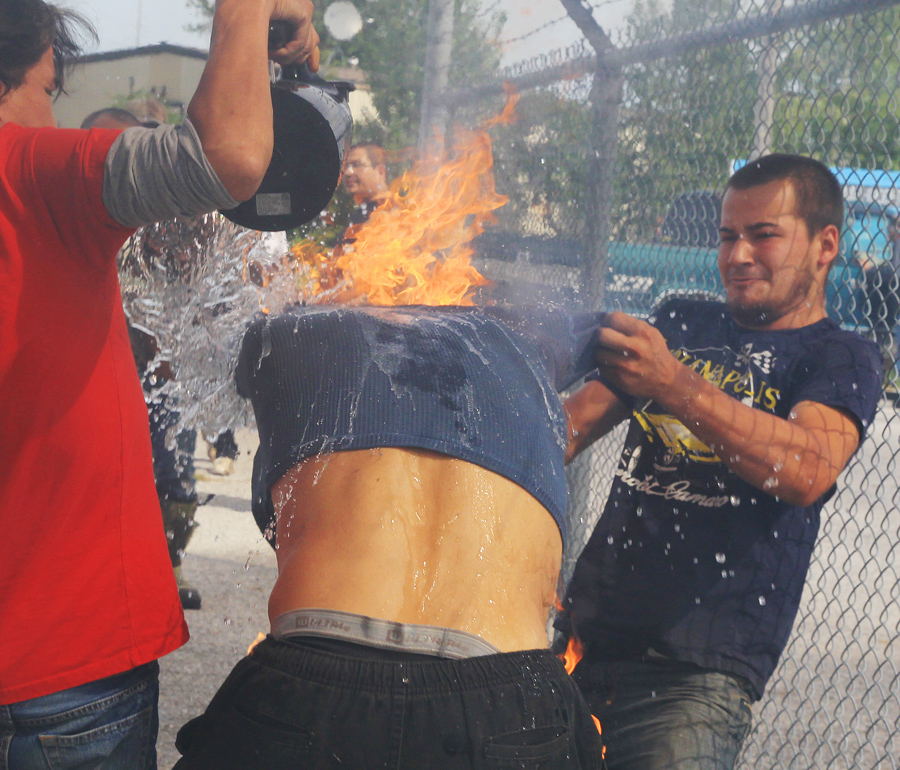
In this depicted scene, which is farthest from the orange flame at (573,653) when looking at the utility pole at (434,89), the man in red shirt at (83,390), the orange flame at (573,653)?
the utility pole at (434,89)

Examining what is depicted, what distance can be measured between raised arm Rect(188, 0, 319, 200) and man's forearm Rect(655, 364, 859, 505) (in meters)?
1.24

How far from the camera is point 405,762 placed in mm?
1364

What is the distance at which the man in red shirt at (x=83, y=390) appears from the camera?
1435mm

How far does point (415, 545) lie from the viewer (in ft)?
5.05

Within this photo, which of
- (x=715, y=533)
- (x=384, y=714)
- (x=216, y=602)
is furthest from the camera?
(x=216, y=602)

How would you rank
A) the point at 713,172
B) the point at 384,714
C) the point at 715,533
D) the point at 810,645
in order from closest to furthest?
the point at 384,714, the point at 715,533, the point at 810,645, the point at 713,172

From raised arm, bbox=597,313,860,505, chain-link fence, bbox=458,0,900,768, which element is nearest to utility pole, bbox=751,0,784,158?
chain-link fence, bbox=458,0,900,768

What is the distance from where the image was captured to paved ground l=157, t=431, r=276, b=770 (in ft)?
11.9

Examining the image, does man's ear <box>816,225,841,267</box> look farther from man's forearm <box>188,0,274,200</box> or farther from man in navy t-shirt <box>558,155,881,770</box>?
man's forearm <box>188,0,274,200</box>

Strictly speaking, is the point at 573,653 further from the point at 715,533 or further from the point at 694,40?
the point at 694,40

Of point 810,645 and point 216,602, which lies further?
point 216,602

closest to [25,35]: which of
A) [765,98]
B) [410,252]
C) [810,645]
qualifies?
[410,252]

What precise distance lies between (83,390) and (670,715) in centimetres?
169

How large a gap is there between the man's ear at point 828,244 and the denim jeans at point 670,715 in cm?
127
